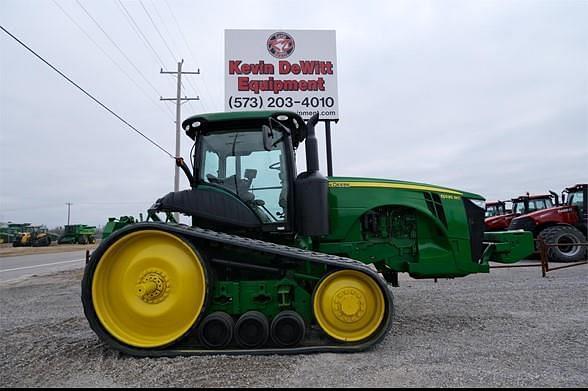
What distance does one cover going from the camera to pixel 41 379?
11.1ft

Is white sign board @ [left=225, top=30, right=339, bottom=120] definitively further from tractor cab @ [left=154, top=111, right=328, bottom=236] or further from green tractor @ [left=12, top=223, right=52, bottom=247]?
green tractor @ [left=12, top=223, right=52, bottom=247]

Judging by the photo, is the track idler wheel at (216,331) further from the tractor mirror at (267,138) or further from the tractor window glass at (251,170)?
the tractor mirror at (267,138)

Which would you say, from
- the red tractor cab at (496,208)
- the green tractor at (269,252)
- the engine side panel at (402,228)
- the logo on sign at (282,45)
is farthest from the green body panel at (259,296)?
the red tractor cab at (496,208)

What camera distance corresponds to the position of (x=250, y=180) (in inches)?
181

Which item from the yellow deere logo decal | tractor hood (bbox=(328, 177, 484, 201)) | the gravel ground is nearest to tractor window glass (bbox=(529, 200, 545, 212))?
the gravel ground

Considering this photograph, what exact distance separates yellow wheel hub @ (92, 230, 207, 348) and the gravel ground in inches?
11.4

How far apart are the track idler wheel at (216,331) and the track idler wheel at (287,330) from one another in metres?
0.41

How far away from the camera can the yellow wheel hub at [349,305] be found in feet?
Answer: 13.2

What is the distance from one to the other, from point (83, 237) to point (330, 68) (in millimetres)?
36779

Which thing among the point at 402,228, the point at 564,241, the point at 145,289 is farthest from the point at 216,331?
the point at 564,241

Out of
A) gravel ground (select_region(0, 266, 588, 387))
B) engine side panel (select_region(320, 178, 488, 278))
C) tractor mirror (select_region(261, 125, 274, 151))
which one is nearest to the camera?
gravel ground (select_region(0, 266, 588, 387))

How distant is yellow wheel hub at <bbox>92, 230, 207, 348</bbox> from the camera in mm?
4012

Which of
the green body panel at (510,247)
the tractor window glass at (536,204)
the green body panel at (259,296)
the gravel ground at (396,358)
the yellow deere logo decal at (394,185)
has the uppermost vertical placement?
the tractor window glass at (536,204)

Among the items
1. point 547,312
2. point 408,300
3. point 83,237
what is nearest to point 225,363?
point 408,300
